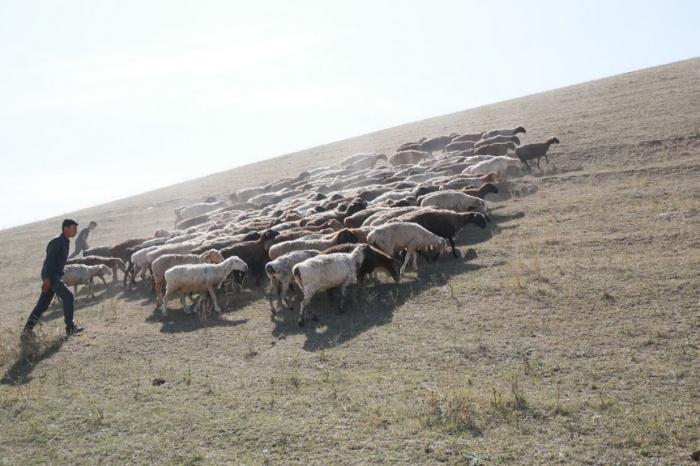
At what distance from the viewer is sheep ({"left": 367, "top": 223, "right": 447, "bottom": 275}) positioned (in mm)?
13750

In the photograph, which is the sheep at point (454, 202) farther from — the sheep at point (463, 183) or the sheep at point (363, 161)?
the sheep at point (363, 161)

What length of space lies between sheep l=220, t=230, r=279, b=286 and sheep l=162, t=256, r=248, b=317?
1.71m

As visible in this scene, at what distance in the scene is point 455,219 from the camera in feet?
49.1

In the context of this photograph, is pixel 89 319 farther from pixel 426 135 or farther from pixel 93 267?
pixel 426 135

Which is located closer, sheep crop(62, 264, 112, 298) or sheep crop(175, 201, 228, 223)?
sheep crop(62, 264, 112, 298)

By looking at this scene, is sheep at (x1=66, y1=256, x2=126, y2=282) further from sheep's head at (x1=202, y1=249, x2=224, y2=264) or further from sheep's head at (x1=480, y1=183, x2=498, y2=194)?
sheep's head at (x1=480, y1=183, x2=498, y2=194)

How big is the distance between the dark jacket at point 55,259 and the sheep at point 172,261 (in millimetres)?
2301

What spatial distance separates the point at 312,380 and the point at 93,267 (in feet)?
36.5

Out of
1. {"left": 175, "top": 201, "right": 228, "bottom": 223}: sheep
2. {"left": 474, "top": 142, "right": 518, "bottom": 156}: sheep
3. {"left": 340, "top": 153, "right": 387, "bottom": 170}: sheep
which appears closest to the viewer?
{"left": 474, "top": 142, "right": 518, "bottom": 156}: sheep

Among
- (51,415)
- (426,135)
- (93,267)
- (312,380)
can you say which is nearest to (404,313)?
(312,380)

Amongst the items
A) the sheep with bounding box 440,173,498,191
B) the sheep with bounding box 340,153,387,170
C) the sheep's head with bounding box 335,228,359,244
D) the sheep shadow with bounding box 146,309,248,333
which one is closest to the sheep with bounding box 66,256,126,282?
the sheep shadow with bounding box 146,309,248,333

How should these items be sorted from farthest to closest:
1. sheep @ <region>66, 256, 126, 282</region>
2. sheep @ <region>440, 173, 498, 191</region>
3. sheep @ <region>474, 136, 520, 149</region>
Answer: sheep @ <region>474, 136, 520, 149</region> → sheep @ <region>440, 173, 498, 191</region> → sheep @ <region>66, 256, 126, 282</region>

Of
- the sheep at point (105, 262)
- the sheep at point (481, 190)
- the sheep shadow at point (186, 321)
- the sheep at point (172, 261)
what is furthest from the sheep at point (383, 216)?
the sheep at point (105, 262)

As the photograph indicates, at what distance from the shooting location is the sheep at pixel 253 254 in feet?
49.3
